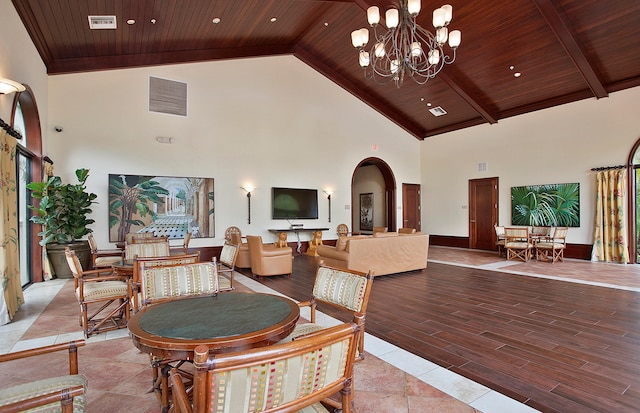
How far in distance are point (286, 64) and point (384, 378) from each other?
8907 millimetres

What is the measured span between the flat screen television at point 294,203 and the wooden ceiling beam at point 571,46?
21.4 ft

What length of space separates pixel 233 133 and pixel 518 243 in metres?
7.88

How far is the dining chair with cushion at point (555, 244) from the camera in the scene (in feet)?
26.8

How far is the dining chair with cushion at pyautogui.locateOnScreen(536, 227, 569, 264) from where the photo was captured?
321 inches

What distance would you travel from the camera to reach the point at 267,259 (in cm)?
638

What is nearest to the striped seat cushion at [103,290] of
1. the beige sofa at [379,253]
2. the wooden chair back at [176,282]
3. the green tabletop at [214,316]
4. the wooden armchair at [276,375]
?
the wooden chair back at [176,282]

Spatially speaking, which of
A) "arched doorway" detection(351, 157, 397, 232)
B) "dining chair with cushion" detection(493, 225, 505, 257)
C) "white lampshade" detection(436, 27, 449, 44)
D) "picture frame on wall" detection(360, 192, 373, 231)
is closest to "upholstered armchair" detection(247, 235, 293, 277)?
"white lampshade" detection(436, 27, 449, 44)

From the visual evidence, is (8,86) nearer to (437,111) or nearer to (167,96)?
(167,96)

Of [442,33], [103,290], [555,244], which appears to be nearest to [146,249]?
[103,290]

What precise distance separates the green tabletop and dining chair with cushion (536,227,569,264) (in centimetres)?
833

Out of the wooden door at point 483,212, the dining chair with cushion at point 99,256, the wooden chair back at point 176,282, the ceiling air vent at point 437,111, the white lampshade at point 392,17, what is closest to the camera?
the wooden chair back at point 176,282

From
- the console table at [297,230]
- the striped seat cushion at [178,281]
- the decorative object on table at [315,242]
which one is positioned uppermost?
the striped seat cushion at [178,281]

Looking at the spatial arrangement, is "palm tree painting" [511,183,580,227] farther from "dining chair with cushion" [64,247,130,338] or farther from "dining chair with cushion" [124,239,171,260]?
"dining chair with cushion" [64,247,130,338]

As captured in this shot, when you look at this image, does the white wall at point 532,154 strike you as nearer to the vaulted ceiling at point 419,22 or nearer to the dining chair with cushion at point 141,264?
the vaulted ceiling at point 419,22
